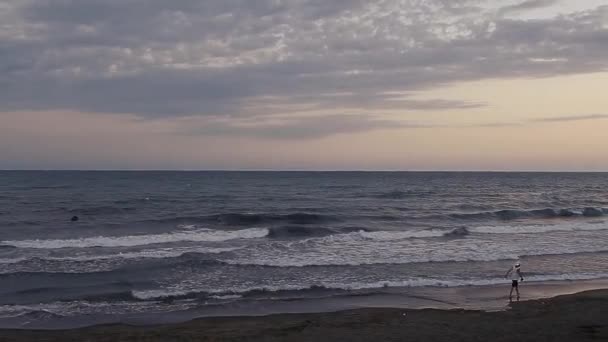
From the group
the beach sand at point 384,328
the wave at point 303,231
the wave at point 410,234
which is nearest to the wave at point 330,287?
the beach sand at point 384,328

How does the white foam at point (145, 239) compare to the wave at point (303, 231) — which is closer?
the white foam at point (145, 239)

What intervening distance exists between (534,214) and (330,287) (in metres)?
30.6

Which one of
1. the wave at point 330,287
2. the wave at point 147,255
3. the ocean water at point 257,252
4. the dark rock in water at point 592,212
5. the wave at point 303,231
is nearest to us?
the wave at point 330,287

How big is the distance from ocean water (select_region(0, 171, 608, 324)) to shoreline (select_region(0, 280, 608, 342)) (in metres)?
2.05

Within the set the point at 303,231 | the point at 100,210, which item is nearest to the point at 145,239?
the point at 303,231

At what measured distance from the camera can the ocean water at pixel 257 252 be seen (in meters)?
17.2

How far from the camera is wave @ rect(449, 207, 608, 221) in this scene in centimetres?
4050

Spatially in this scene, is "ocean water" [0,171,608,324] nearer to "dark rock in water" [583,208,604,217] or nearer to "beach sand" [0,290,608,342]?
"dark rock in water" [583,208,604,217]

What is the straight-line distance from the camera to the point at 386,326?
12961 millimetres

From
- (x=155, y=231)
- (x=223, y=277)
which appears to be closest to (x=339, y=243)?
(x=223, y=277)

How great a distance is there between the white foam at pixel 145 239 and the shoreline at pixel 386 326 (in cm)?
1420

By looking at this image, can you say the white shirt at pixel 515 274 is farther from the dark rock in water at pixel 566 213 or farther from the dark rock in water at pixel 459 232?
the dark rock in water at pixel 566 213

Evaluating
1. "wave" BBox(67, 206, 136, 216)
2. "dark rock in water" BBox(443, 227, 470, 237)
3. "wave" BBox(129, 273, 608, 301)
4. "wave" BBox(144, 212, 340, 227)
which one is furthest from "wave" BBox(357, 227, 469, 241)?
"wave" BBox(67, 206, 136, 216)

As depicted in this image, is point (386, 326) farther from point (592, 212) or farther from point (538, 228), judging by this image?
point (592, 212)
